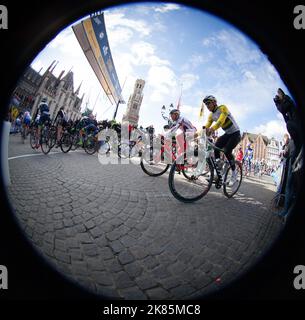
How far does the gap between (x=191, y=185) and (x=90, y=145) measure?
483 centimetres

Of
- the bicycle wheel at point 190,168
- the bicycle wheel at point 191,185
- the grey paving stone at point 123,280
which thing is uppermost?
the bicycle wheel at point 190,168

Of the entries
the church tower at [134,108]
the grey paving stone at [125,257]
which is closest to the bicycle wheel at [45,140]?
the church tower at [134,108]

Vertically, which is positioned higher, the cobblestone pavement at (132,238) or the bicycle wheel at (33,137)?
the bicycle wheel at (33,137)

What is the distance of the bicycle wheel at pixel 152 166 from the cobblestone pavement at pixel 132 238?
5.29ft

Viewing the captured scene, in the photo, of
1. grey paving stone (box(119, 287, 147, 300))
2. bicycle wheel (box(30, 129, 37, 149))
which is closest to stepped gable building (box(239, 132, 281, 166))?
grey paving stone (box(119, 287, 147, 300))

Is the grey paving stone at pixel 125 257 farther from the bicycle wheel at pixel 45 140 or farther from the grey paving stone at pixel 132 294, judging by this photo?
the bicycle wheel at pixel 45 140

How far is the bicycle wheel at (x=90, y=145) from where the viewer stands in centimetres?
572

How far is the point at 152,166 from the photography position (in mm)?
3805

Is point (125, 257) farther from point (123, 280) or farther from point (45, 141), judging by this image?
point (45, 141)

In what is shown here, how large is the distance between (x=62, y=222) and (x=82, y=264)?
0.41 meters

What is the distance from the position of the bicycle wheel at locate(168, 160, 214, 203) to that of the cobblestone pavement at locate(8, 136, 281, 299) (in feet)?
0.95

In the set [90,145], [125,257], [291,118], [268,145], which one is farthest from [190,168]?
[90,145]
